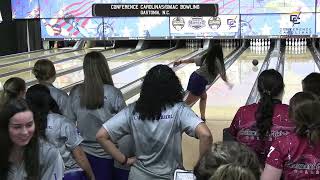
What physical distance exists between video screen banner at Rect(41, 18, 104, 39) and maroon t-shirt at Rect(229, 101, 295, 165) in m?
10.2

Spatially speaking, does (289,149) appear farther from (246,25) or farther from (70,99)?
(246,25)

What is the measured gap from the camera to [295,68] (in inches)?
340

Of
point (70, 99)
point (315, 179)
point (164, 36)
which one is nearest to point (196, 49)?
point (164, 36)

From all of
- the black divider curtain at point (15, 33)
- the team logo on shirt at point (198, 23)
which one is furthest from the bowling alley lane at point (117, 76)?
the black divider curtain at point (15, 33)

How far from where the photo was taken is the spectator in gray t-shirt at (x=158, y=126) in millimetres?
2242

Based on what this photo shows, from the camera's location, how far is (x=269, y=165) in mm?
1866

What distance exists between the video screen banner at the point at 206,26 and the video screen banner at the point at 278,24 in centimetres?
23

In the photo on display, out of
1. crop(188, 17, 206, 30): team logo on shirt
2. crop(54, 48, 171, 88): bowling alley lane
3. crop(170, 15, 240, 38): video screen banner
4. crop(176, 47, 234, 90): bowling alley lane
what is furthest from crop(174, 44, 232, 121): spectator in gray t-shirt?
crop(188, 17, 206, 30): team logo on shirt

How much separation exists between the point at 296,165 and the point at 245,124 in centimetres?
55

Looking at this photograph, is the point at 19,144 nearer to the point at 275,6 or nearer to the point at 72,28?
the point at 275,6

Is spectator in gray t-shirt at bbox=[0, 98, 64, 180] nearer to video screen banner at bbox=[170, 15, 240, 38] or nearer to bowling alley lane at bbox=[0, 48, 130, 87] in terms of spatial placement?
bowling alley lane at bbox=[0, 48, 130, 87]

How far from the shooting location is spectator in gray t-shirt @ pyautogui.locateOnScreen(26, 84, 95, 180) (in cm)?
229

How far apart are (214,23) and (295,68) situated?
3.56 metres

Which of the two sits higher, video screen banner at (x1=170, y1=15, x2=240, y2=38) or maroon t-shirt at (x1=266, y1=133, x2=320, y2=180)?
video screen banner at (x1=170, y1=15, x2=240, y2=38)
